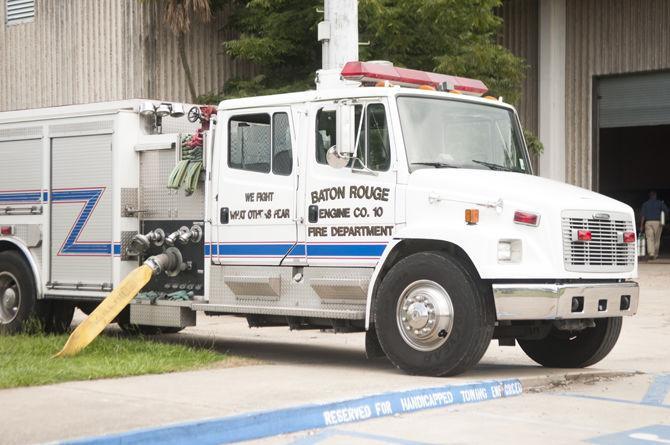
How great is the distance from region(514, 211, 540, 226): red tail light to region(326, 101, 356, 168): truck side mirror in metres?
1.70

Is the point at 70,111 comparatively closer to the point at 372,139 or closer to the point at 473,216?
the point at 372,139

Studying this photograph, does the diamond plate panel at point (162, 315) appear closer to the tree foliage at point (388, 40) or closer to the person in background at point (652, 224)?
the tree foliage at point (388, 40)

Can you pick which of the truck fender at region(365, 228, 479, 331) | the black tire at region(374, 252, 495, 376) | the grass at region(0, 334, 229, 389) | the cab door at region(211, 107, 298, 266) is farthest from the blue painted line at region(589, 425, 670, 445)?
the cab door at region(211, 107, 298, 266)

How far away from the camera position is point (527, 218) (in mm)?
10219

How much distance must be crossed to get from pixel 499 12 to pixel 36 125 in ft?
57.8

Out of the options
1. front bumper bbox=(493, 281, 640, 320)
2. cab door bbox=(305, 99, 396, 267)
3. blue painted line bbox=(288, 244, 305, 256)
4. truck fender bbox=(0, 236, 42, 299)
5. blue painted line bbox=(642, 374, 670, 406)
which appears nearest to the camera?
blue painted line bbox=(642, 374, 670, 406)

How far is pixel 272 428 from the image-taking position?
778 cm

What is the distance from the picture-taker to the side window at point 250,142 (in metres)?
12.0

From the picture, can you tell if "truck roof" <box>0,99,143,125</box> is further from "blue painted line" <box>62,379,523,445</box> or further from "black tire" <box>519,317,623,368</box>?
"blue painted line" <box>62,379,523,445</box>

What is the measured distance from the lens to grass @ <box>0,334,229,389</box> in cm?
998

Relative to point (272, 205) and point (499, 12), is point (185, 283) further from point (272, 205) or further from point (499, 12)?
point (499, 12)

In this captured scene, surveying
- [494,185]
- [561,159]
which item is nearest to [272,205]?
[494,185]

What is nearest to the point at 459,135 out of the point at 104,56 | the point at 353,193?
the point at 353,193

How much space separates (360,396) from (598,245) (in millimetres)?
3273
